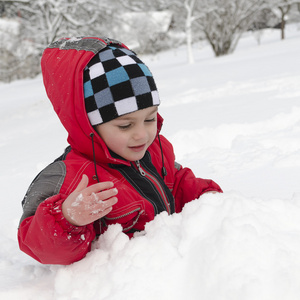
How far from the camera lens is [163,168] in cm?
166

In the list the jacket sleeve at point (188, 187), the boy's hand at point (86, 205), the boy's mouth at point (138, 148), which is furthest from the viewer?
the jacket sleeve at point (188, 187)

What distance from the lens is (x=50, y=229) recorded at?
1143 mm

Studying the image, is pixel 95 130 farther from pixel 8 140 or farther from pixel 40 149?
pixel 8 140

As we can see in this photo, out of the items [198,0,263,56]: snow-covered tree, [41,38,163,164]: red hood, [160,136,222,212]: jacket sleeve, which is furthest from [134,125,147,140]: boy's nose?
[198,0,263,56]: snow-covered tree

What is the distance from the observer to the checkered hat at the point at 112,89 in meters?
1.31

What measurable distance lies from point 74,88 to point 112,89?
0.43ft

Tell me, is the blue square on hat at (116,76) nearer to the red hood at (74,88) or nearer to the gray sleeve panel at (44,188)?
the red hood at (74,88)

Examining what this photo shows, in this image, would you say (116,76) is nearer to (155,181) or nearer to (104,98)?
(104,98)

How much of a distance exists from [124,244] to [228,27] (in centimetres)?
1574

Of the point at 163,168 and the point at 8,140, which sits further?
the point at 8,140

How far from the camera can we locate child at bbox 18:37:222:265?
1.20m

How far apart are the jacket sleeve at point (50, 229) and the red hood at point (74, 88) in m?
0.14

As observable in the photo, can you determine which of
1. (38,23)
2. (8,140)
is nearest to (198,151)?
(8,140)

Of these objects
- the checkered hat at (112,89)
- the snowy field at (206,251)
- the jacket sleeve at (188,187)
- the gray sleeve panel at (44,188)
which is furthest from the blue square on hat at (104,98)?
the jacket sleeve at (188,187)
